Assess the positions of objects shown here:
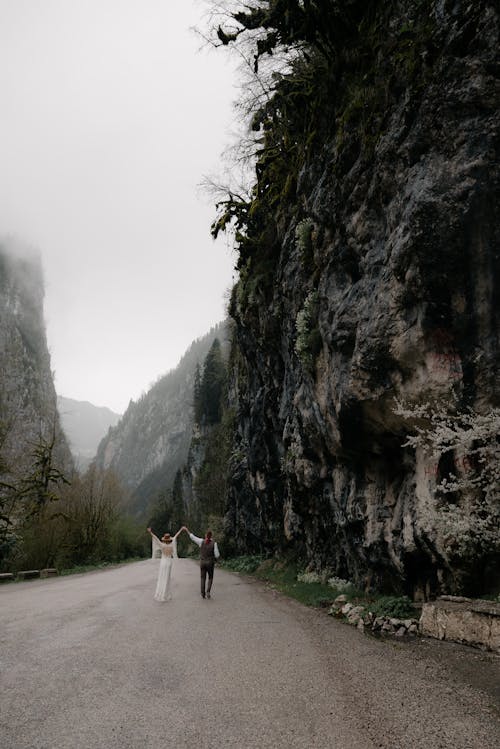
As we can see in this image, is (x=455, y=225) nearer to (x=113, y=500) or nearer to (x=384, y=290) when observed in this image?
(x=384, y=290)

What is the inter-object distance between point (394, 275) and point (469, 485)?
172 inches

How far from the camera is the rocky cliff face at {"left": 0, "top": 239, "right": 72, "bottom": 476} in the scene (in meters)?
86.0

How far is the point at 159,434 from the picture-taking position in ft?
536

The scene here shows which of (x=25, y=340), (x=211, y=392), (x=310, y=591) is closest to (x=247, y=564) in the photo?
(x=310, y=591)

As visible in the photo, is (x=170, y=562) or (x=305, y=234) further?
(x=305, y=234)

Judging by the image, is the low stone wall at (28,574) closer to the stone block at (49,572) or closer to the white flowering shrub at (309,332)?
the stone block at (49,572)

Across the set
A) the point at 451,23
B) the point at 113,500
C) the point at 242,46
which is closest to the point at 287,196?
the point at 242,46

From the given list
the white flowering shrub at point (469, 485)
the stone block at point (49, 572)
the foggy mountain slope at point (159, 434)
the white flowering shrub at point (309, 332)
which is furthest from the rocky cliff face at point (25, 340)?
the white flowering shrub at point (469, 485)

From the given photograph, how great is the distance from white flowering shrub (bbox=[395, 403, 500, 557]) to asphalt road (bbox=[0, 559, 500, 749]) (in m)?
1.74

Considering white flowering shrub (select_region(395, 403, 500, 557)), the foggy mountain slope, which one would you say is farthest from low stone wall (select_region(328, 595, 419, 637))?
the foggy mountain slope

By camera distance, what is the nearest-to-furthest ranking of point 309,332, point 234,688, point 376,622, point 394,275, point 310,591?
point 234,688
point 376,622
point 394,275
point 310,591
point 309,332

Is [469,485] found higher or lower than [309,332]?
lower

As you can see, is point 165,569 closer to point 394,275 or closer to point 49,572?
point 394,275

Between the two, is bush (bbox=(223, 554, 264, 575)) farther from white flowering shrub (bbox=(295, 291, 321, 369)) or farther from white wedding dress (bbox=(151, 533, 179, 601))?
white flowering shrub (bbox=(295, 291, 321, 369))
